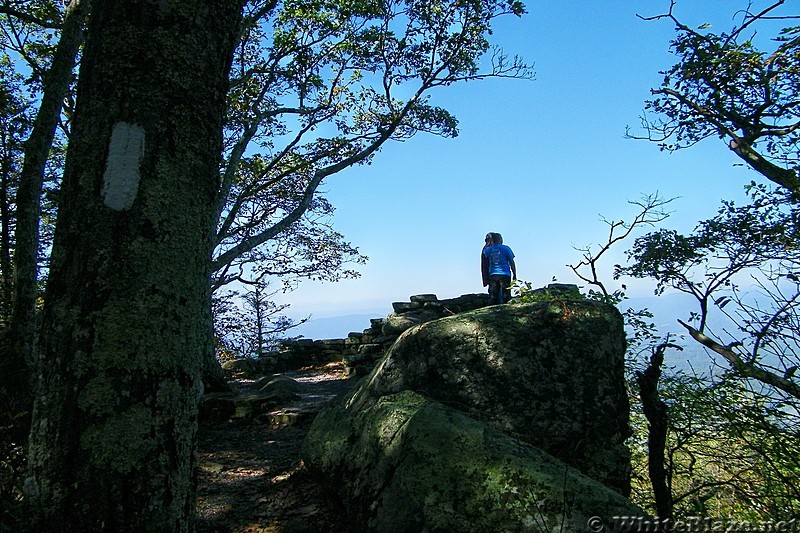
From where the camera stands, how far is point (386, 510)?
287cm

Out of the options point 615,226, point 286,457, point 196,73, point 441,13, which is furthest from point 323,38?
point 196,73

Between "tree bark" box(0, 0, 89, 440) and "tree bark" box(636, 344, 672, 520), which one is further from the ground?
"tree bark" box(0, 0, 89, 440)

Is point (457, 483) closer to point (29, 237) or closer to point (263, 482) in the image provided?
point (263, 482)

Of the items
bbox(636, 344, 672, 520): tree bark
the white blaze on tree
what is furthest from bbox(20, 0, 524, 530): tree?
bbox(636, 344, 672, 520): tree bark

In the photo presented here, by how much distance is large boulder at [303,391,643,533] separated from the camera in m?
2.46

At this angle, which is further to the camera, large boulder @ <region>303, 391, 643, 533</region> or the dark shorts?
the dark shorts

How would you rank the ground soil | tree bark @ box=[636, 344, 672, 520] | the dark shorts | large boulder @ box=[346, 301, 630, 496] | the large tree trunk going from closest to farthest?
the large tree trunk
tree bark @ box=[636, 344, 672, 520]
the ground soil
large boulder @ box=[346, 301, 630, 496]
the dark shorts

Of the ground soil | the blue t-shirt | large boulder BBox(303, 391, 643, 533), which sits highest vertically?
the blue t-shirt

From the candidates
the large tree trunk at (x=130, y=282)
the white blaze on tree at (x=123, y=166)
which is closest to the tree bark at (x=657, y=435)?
the large tree trunk at (x=130, y=282)

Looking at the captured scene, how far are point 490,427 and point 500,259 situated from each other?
7.46 metres

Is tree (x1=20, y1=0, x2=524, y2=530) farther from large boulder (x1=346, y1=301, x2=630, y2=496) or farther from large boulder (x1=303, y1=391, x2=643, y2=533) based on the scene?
large boulder (x1=346, y1=301, x2=630, y2=496)

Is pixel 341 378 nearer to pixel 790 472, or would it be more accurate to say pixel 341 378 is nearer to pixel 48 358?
pixel 790 472

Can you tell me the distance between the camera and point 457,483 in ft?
8.93

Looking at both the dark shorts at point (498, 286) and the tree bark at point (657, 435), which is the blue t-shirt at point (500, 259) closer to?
the dark shorts at point (498, 286)
